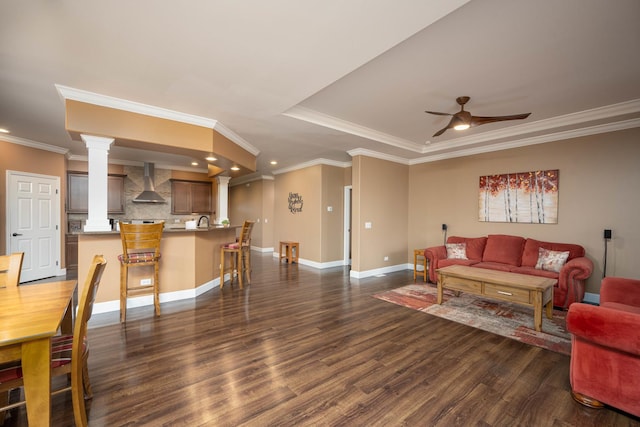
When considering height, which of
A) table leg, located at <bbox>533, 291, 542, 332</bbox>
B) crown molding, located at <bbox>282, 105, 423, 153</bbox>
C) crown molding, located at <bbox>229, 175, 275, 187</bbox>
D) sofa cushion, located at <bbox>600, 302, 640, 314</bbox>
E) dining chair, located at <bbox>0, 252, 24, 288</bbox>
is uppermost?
crown molding, located at <bbox>282, 105, 423, 153</bbox>

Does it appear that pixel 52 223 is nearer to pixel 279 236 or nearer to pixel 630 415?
pixel 279 236

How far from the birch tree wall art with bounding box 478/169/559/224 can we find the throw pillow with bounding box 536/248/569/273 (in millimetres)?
659

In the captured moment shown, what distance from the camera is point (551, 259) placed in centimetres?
419

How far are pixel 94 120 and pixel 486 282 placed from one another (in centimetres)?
532

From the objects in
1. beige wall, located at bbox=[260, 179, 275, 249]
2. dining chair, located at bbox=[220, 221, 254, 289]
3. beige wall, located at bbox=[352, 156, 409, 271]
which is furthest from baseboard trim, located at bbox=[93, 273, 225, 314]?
beige wall, located at bbox=[260, 179, 275, 249]

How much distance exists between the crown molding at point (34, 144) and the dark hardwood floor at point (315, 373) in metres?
4.24

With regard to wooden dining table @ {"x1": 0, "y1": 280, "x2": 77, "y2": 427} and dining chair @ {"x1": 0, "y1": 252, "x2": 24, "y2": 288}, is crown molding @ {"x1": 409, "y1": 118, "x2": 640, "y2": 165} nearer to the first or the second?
wooden dining table @ {"x1": 0, "y1": 280, "x2": 77, "y2": 427}

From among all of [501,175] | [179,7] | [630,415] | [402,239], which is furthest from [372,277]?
[179,7]

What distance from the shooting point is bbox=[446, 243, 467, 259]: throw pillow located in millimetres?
5188

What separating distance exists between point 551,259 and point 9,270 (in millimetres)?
6411

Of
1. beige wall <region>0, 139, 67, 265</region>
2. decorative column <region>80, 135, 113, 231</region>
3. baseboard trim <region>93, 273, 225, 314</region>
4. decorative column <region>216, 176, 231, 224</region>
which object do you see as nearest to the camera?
decorative column <region>80, 135, 113, 231</region>

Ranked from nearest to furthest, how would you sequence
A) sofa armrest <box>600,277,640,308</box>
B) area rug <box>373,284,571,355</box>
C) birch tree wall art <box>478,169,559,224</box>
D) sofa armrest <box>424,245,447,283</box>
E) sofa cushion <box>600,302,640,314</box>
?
sofa cushion <box>600,302,640,314</box> < sofa armrest <box>600,277,640,308</box> < area rug <box>373,284,571,355</box> < birch tree wall art <box>478,169,559,224</box> < sofa armrest <box>424,245,447,283</box>

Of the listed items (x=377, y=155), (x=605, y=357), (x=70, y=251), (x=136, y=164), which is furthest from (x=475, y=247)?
(x=70, y=251)

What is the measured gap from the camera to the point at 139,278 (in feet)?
12.4
